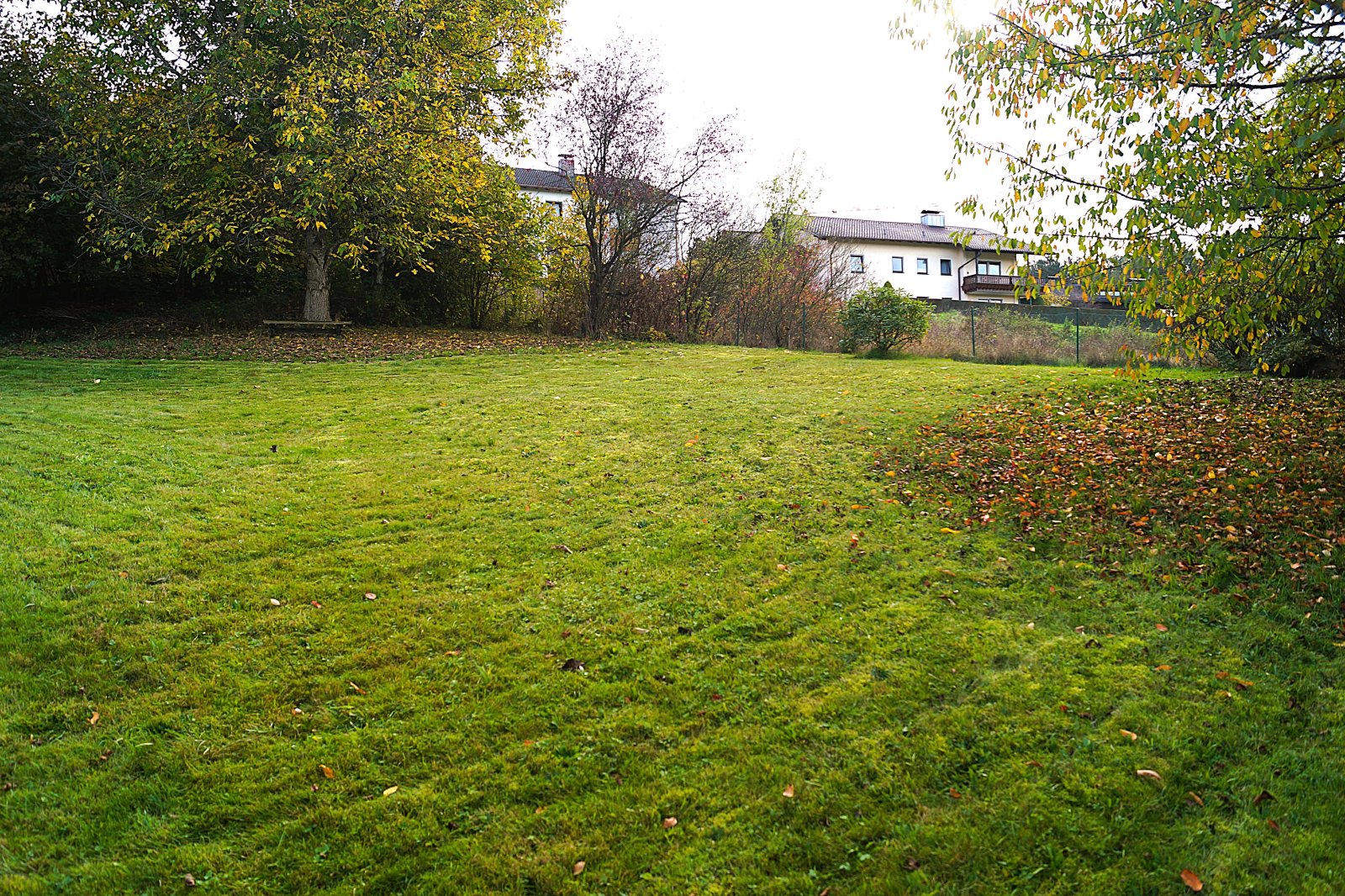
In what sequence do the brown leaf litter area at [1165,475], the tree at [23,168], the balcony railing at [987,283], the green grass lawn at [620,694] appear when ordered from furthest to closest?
the balcony railing at [987,283] < the tree at [23,168] < the brown leaf litter area at [1165,475] < the green grass lawn at [620,694]

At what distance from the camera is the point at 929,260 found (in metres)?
45.6

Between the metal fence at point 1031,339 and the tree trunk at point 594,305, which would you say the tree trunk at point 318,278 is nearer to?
the tree trunk at point 594,305

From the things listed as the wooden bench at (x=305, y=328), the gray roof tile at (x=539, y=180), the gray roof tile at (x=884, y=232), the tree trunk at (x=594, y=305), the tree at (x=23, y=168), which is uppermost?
the gray roof tile at (x=539, y=180)

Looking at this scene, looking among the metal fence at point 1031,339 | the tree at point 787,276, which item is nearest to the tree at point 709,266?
the tree at point 787,276

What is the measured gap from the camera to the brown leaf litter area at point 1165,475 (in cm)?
584

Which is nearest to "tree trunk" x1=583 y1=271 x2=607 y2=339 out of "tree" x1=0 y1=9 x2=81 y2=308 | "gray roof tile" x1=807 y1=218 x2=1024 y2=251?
"tree" x1=0 y1=9 x2=81 y2=308

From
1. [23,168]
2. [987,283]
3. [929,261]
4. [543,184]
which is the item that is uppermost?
[543,184]

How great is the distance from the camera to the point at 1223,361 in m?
13.5

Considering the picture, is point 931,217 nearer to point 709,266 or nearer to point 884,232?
point 884,232

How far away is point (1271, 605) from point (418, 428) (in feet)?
27.7

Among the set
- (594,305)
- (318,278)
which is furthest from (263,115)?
(594,305)

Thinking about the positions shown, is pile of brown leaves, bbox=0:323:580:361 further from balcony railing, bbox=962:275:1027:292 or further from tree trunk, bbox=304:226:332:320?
balcony railing, bbox=962:275:1027:292

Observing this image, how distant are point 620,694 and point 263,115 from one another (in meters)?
16.2

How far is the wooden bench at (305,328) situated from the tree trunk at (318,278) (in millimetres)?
221
